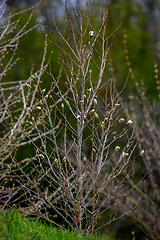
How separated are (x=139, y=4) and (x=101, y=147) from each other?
9.48 metres

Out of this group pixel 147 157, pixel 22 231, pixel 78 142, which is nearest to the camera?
pixel 22 231

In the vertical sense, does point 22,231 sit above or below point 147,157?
below

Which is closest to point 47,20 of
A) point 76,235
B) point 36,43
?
point 36,43

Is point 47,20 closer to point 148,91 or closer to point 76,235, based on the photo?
point 148,91

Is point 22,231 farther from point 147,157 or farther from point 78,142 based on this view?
point 147,157

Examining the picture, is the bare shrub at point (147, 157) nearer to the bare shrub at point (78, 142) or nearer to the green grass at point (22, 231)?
the bare shrub at point (78, 142)

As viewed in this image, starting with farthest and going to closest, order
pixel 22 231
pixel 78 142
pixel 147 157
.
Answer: pixel 78 142
pixel 147 157
pixel 22 231

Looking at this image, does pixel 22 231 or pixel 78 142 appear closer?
pixel 22 231

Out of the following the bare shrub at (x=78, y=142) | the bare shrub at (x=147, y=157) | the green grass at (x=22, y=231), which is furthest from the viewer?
the bare shrub at (x=78, y=142)

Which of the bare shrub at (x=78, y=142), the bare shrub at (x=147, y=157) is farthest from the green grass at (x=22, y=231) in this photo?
the bare shrub at (x=147, y=157)

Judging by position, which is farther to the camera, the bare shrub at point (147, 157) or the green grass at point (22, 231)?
the bare shrub at point (147, 157)

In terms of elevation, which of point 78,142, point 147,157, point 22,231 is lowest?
point 22,231

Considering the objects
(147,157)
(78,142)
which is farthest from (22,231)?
(147,157)

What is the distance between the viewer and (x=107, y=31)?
9.91m
